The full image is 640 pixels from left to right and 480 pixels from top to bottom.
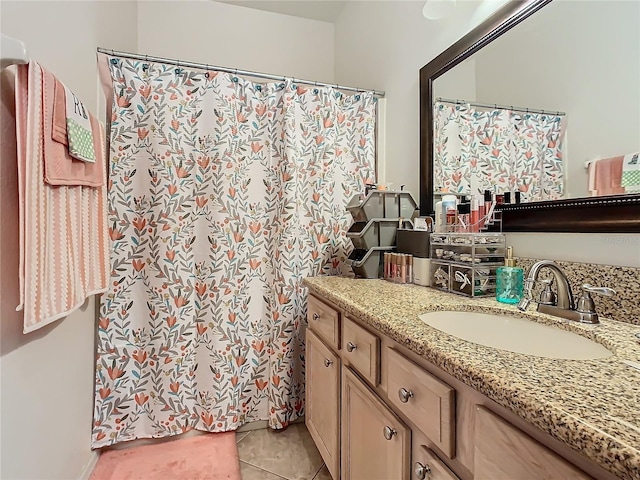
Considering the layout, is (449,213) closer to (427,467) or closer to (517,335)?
(517,335)

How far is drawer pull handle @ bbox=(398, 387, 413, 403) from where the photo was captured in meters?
0.81

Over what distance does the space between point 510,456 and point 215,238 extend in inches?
61.8

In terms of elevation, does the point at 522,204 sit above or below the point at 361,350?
above

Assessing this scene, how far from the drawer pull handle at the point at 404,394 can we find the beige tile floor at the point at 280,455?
1.01 m

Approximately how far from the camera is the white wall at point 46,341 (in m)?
0.96

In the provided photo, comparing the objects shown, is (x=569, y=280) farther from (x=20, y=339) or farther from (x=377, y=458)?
(x=20, y=339)

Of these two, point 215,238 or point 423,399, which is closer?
point 423,399

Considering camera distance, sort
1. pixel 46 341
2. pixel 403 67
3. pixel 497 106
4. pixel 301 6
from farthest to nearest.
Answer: pixel 301 6 < pixel 403 67 < pixel 497 106 < pixel 46 341

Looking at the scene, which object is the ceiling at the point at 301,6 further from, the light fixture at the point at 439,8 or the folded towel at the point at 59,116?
the folded towel at the point at 59,116

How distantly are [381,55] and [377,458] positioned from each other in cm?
206

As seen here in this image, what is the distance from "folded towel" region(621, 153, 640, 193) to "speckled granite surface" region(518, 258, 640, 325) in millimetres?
208

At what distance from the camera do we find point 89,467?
1.59 m

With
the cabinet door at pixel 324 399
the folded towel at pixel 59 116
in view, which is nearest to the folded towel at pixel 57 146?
the folded towel at pixel 59 116

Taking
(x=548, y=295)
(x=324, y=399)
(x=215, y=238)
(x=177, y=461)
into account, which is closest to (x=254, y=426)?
(x=177, y=461)
